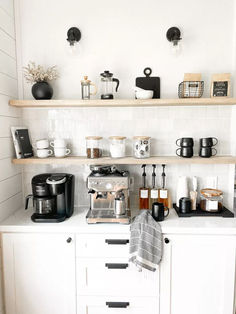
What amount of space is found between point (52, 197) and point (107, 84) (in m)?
1.01

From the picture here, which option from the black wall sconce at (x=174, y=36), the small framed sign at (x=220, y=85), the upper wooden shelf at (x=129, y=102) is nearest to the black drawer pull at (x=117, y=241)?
the upper wooden shelf at (x=129, y=102)

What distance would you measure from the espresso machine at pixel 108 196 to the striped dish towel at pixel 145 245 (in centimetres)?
13

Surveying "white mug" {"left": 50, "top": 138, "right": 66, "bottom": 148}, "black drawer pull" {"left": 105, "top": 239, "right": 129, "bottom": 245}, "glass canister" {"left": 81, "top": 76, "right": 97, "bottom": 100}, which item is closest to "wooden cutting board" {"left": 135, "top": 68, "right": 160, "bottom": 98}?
"glass canister" {"left": 81, "top": 76, "right": 97, "bottom": 100}

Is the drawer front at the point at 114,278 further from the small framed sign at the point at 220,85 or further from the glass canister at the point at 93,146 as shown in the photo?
the small framed sign at the point at 220,85

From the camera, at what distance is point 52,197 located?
1.93 m

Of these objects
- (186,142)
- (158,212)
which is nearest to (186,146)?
(186,142)

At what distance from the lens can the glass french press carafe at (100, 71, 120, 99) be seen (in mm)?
1955

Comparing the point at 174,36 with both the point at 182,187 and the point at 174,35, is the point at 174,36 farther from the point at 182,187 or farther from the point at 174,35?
the point at 182,187

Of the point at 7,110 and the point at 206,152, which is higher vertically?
the point at 7,110

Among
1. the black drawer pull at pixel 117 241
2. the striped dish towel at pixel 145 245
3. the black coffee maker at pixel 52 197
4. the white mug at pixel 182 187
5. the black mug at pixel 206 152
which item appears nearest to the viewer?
the striped dish towel at pixel 145 245

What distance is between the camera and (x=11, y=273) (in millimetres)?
1827

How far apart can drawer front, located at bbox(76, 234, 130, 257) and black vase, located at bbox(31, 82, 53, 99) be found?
1111 millimetres

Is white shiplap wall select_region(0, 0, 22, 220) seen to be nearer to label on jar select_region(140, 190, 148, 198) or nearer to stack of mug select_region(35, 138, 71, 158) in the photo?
stack of mug select_region(35, 138, 71, 158)

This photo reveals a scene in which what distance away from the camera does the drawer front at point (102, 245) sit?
5.81 ft
